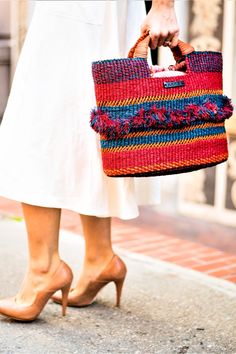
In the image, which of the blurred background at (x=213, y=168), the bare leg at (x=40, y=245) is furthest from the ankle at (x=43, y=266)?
the blurred background at (x=213, y=168)

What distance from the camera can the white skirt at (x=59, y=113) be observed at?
274cm

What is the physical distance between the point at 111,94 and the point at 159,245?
83.1 inches

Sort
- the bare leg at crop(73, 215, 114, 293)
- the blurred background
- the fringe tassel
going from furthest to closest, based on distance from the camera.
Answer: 1. the blurred background
2. the bare leg at crop(73, 215, 114, 293)
3. the fringe tassel

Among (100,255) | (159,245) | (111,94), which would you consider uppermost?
(111,94)

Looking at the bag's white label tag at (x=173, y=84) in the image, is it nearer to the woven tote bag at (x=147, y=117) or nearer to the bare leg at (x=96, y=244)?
the woven tote bag at (x=147, y=117)

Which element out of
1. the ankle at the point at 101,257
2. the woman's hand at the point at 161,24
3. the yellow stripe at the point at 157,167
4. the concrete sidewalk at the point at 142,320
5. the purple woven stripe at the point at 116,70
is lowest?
the concrete sidewalk at the point at 142,320

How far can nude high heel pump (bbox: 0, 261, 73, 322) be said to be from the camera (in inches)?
115

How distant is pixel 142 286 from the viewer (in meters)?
3.54

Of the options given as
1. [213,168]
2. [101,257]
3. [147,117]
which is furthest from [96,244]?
[213,168]

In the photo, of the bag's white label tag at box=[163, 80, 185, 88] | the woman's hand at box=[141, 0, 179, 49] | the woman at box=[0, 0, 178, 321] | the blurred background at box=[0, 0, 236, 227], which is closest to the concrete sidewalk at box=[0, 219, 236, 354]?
the woman at box=[0, 0, 178, 321]

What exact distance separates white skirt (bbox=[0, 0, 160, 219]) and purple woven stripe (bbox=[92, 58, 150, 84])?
0.26 meters

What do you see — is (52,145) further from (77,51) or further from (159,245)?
(159,245)

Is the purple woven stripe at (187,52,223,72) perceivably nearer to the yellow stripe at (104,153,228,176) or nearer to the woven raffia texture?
the woven raffia texture

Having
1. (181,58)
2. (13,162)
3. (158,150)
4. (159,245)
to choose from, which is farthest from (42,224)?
(159,245)
